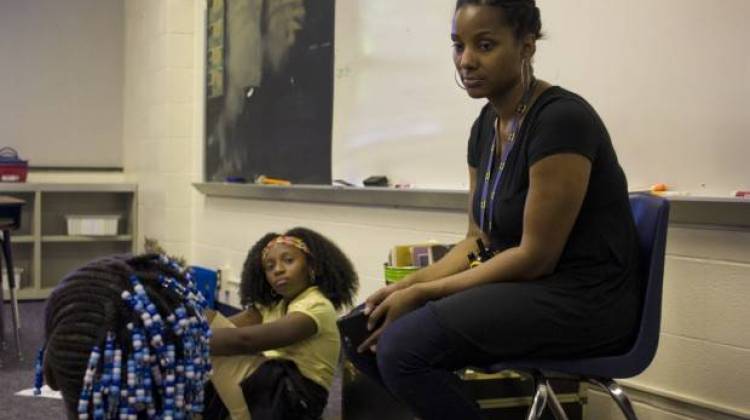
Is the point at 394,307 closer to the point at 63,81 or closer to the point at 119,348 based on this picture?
the point at 119,348

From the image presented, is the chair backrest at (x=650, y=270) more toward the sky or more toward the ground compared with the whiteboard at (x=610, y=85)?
more toward the ground

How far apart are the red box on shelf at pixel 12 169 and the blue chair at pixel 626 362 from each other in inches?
177

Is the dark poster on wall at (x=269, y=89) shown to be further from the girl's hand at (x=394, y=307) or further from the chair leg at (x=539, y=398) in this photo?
the chair leg at (x=539, y=398)

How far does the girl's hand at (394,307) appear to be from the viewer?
5.58ft

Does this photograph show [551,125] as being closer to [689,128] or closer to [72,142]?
[689,128]

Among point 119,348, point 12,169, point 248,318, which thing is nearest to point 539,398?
point 119,348

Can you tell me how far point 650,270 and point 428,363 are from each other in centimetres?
44

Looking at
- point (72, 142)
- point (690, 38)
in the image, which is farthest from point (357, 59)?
point (72, 142)

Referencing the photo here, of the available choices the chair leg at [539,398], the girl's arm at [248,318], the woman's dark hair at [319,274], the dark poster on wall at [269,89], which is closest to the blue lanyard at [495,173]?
the chair leg at [539,398]

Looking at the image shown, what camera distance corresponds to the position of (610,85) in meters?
2.34

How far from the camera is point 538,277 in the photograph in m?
1.64

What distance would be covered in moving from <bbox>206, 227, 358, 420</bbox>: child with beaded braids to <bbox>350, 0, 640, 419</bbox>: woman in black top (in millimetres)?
746

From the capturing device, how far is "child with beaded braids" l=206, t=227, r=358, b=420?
7.96ft

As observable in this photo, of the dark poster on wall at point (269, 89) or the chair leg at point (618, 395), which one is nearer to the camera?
the chair leg at point (618, 395)
